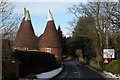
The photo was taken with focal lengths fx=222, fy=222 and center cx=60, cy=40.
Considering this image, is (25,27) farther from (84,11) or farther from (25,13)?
(84,11)

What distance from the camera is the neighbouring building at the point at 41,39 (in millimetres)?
48750

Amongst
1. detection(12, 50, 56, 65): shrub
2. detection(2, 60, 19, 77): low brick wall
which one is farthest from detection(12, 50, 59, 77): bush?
detection(2, 60, 19, 77): low brick wall

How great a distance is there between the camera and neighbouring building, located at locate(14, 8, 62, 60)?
4875cm

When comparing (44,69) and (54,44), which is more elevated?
(54,44)

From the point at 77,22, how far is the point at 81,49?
29.3 metres

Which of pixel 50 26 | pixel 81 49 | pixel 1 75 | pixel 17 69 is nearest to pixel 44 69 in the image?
pixel 17 69

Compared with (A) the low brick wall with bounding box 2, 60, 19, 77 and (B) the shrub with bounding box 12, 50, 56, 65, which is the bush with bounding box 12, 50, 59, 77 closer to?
(B) the shrub with bounding box 12, 50, 56, 65

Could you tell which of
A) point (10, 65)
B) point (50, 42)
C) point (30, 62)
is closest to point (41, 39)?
point (50, 42)

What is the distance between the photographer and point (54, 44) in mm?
49375

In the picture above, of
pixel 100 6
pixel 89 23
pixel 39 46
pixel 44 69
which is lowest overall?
pixel 44 69

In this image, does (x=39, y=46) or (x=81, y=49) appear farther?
(x=81, y=49)

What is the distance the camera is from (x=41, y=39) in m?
50.9

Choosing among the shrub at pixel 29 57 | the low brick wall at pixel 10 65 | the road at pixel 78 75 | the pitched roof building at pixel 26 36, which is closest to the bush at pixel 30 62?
the shrub at pixel 29 57

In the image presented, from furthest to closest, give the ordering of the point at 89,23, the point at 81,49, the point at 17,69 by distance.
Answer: the point at 81,49 → the point at 89,23 → the point at 17,69
